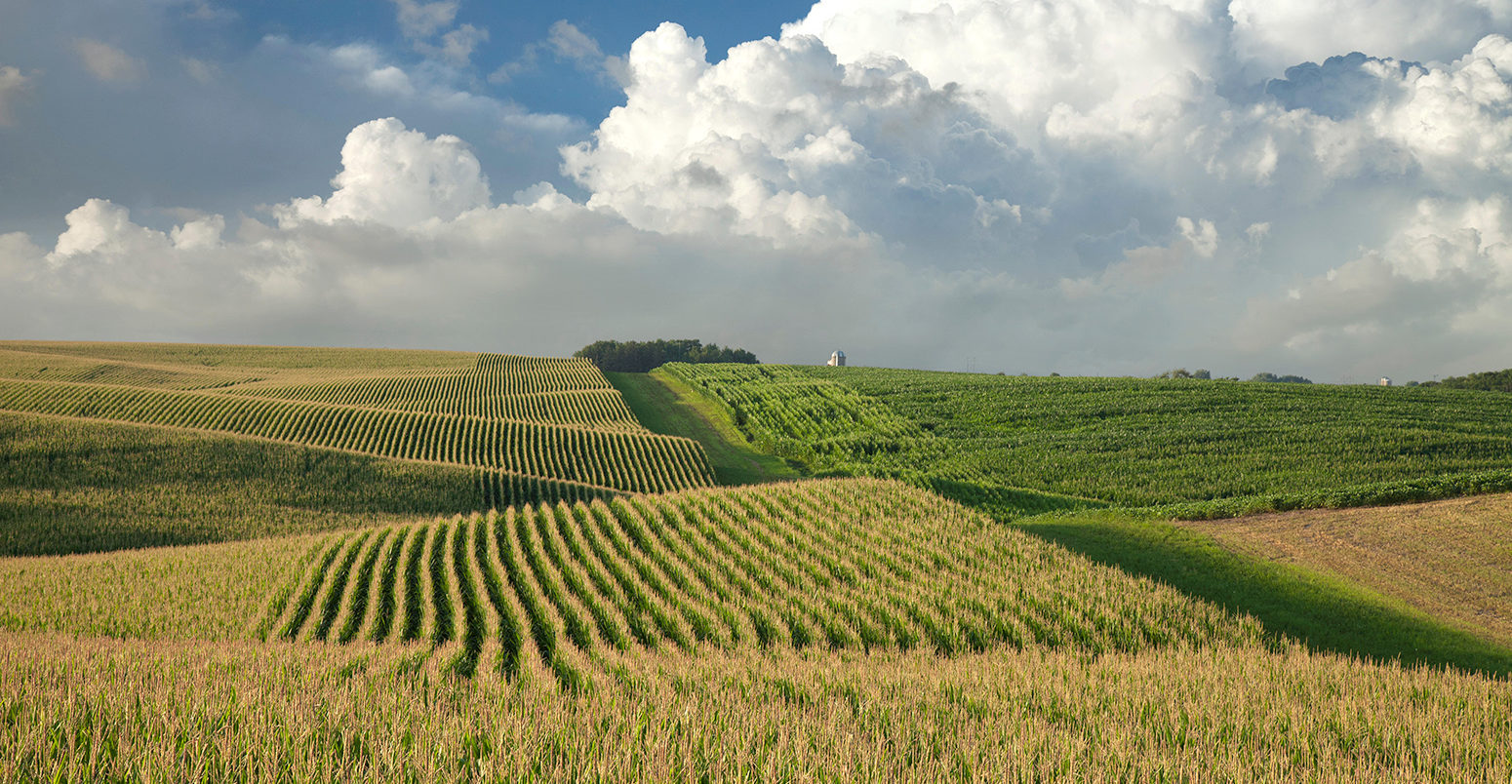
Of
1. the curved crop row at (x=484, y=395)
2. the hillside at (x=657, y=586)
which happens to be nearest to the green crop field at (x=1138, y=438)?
the curved crop row at (x=484, y=395)

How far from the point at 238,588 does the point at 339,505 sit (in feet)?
49.5

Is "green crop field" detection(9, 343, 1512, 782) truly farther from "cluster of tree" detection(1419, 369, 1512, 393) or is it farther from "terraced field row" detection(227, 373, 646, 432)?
"cluster of tree" detection(1419, 369, 1512, 393)

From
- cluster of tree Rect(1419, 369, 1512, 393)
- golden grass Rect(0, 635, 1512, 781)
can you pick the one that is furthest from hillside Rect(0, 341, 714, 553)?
cluster of tree Rect(1419, 369, 1512, 393)

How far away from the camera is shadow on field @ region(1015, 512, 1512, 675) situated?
15195 mm

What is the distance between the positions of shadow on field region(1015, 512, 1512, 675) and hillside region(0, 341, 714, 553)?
75.9ft

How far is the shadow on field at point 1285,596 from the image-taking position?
49.9 feet

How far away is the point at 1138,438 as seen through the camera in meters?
Result: 41.4

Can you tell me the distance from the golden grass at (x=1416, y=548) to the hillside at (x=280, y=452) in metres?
26.5

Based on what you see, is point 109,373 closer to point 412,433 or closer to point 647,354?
point 412,433

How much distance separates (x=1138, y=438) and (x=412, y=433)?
42.4 metres

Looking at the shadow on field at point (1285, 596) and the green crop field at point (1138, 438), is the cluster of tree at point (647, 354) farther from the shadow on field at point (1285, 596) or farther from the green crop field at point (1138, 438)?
the shadow on field at point (1285, 596)

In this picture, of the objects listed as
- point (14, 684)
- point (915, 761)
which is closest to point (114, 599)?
point (14, 684)

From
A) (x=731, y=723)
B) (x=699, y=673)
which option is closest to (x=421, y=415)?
(x=699, y=673)

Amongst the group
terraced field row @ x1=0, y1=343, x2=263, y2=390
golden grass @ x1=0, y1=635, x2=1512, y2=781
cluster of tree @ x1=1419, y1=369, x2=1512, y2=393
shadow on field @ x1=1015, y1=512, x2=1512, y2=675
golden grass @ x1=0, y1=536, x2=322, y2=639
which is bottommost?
golden grass @ x1=0, y1=536, x2=322, y2=639
